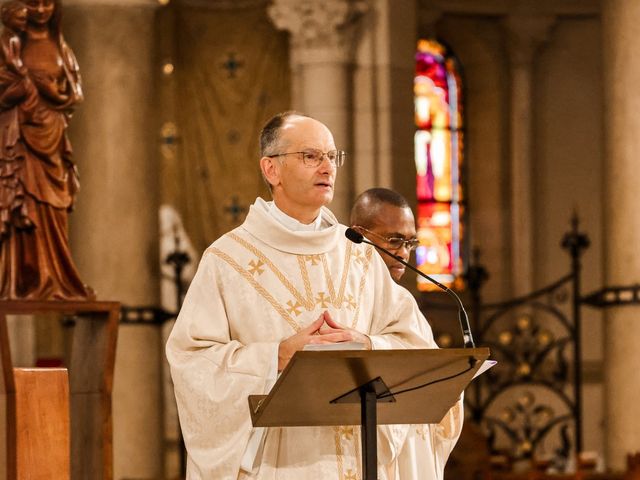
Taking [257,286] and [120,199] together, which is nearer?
[257,286]

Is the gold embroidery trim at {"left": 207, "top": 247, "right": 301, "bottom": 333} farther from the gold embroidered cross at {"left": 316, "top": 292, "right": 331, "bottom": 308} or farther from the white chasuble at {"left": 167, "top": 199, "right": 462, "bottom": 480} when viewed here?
the gold embroidered cross at {"left": 316, "top": 292, "right": 331, "bottom": 308}

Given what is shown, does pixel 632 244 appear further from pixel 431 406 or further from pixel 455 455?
pixel 431 406

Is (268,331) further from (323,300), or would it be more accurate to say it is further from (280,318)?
(323,300)

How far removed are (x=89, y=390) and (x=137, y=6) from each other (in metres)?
4.79

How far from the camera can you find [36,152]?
26.0 feet

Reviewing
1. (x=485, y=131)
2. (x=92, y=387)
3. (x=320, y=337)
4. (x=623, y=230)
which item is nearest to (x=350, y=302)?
(x=320, y=337)

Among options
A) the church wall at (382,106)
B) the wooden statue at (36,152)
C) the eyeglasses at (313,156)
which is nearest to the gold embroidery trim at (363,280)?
the eyeglasses at (313,156)

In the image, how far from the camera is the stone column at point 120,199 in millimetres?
11750

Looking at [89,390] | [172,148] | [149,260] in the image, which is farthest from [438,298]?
[89,390]

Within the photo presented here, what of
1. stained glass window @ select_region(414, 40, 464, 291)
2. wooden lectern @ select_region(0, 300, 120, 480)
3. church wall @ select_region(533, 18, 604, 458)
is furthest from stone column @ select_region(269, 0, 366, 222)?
wooden lectern @ select_region(0, 300, 120, 480)

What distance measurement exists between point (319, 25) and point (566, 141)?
418 cm

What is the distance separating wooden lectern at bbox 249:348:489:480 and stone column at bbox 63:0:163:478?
680cm

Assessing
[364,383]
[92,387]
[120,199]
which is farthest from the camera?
[120,199]

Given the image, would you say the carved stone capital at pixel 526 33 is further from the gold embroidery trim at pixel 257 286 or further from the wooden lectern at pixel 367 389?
the wooden lectern at pixel 367 389
